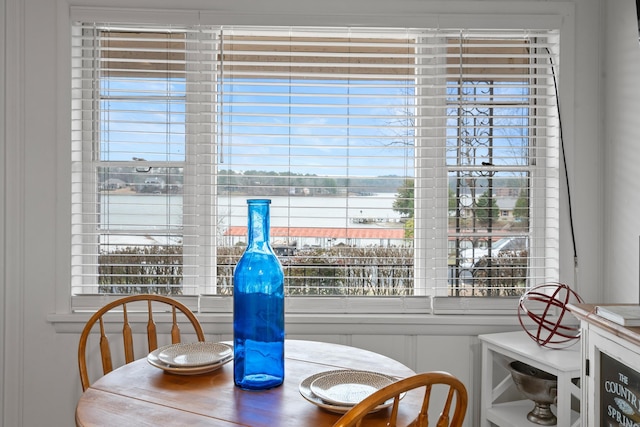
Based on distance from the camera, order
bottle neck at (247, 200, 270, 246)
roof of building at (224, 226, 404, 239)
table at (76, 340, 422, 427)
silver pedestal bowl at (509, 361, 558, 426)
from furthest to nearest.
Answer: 1. roof of building at (224, 226, 404, 239)
2. silver pedestal bowl at (509, 361, 558, 426)
3. bottle neck at (247, 200, 270, 246)
4. table at (76, 340, 422, 427)

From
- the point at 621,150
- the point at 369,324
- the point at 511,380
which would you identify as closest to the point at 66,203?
the point at 369,324

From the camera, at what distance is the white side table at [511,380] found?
6.15 feet

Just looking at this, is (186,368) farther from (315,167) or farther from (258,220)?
(315,167)

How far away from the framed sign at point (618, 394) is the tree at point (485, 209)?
3.17ft

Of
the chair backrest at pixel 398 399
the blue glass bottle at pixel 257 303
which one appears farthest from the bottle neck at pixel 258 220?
the chair backrest at pixel 398 399

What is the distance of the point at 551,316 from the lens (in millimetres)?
2420

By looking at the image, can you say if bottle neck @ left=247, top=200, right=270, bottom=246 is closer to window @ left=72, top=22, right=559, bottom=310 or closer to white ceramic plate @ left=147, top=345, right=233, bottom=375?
white ceramic plate @ left=147, top=345, right=233, bottom=375

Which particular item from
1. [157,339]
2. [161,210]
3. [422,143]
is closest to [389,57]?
[422,143]

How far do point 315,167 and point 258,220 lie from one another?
3.53 feet

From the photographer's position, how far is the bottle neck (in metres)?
1.44

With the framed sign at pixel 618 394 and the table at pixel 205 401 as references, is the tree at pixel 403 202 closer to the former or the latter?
the table at pixel 205 401

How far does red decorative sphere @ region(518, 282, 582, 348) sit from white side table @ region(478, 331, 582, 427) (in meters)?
0.04

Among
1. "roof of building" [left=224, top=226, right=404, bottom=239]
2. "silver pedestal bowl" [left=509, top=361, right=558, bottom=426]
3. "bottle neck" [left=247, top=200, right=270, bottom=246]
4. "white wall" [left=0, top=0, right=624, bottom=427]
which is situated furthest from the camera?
"roof of building" [left=224, top=226, right=404, bottom=239]

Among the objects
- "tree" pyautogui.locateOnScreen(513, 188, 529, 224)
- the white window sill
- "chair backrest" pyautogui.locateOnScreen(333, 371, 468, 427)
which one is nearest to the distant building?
the white window sill
